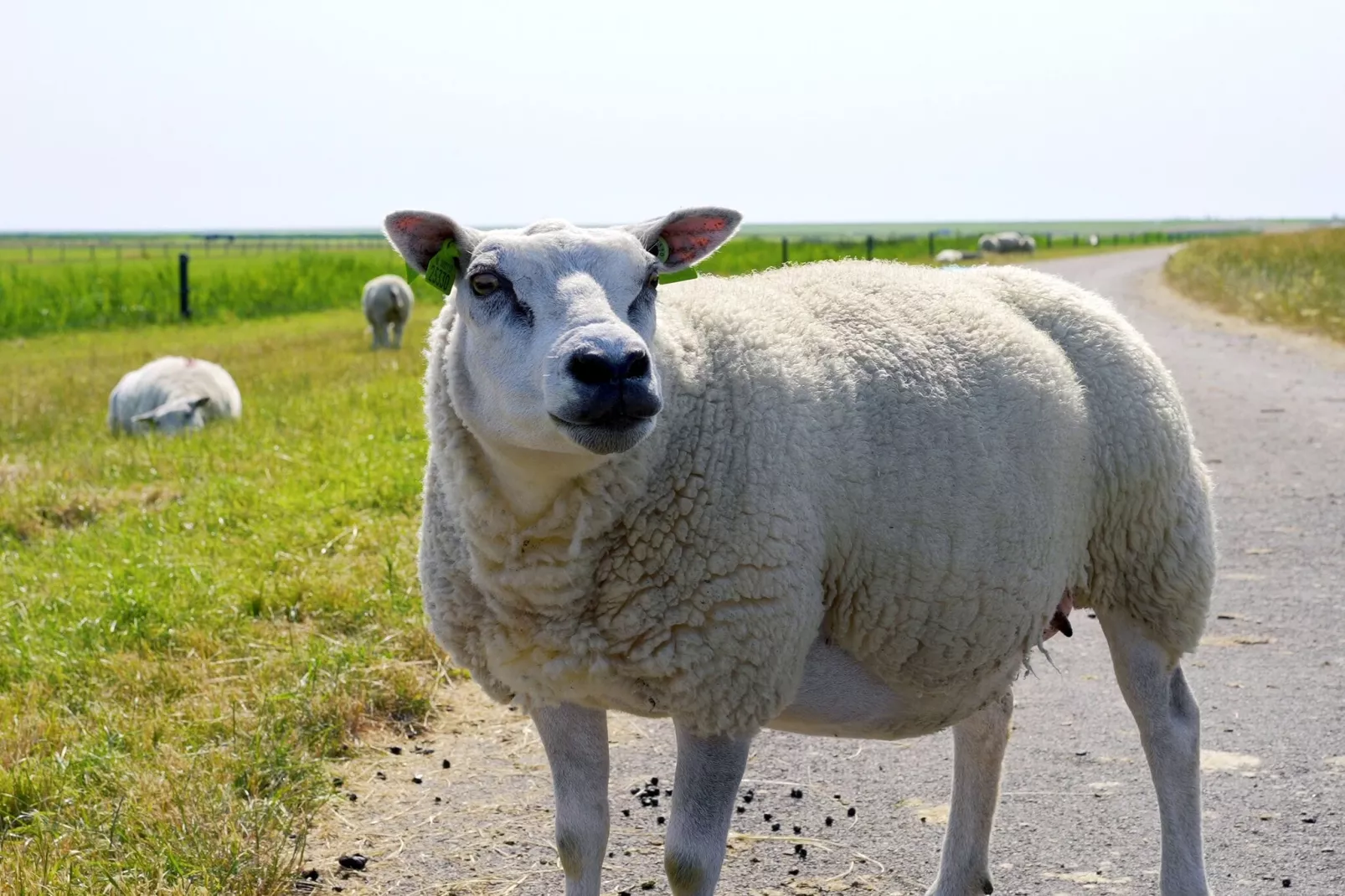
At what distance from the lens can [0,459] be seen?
1024cm

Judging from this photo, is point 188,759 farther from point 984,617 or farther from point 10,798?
point 984,617

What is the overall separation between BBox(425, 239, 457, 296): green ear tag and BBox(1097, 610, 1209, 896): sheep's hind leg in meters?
1.96

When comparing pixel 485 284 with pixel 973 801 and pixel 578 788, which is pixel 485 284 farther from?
pixel 973 801

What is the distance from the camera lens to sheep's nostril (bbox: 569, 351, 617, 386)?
263 cm

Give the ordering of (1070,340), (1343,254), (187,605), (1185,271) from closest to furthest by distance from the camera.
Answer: (1070,340), (187,605), (1343,254), (1185,271)

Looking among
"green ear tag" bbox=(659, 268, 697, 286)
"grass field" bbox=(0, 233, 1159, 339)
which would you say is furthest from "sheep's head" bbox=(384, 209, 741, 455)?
"grass field" bbox=(0, 233, 1159, 339)

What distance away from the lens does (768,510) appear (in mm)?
2969

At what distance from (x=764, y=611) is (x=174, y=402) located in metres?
10.1

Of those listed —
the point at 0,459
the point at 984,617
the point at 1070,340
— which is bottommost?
the point at 0,459

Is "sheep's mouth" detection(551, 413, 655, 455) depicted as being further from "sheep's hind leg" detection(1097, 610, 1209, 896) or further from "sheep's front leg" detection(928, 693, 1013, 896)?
"sheep's hind leg" detection(1097, 610, 1209, 896)

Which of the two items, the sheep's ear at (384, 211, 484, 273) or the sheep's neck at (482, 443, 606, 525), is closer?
the sheep's neck at (482, 443, 606, 525)

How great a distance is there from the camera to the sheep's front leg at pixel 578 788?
307 cm

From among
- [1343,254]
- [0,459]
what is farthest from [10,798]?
[1343,254]

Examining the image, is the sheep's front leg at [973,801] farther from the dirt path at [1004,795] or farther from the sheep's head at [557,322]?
the sheep's head at [557,322]
